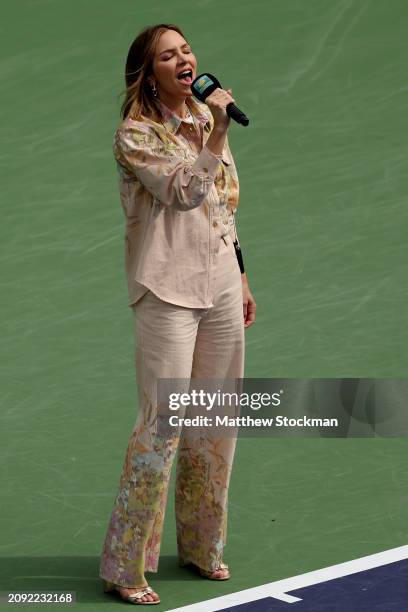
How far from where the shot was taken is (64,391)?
9.27m

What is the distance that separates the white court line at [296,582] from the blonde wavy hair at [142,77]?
1.93 meters

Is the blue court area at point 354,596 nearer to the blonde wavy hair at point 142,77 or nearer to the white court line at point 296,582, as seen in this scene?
the white court line at point 296,582

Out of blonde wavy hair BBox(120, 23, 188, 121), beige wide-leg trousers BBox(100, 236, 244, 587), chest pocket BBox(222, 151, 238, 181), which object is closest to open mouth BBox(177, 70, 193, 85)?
blonde wavy hair BBox(120, 23, 188, 121)

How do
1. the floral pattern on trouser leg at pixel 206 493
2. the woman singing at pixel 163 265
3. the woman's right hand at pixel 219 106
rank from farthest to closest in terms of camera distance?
the floral pattern on trouser leg at pixel 206 493
the woman singing at pixel 163 265
the woman's right hand at pixel 219 106

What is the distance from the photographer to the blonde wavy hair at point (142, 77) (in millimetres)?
6875

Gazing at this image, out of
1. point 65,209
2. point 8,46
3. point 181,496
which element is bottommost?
point 181,496

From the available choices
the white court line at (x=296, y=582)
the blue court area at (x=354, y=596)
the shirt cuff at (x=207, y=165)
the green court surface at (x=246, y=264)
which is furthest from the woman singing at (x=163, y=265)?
the blue court area at (x=354, y=596)

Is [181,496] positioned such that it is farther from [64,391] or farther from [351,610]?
[64,391]

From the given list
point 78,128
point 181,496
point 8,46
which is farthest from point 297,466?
point 8,46

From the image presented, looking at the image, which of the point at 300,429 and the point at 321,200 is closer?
the point at 300,429

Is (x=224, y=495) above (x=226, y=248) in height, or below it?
below

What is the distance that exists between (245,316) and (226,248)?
1.56 feet

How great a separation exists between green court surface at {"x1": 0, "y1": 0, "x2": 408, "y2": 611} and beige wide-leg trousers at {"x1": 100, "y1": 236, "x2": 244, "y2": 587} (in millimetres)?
196

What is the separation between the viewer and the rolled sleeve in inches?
261
